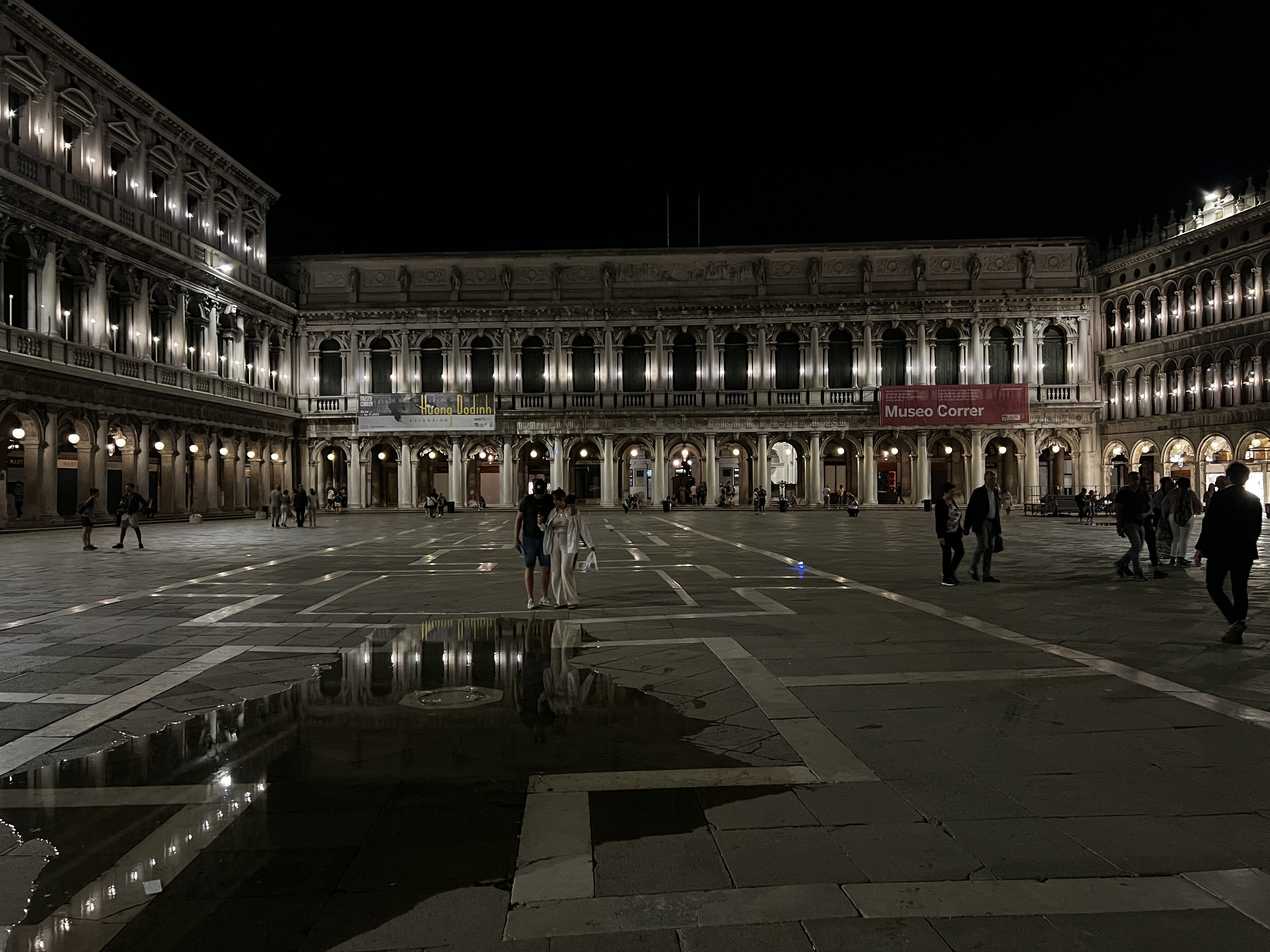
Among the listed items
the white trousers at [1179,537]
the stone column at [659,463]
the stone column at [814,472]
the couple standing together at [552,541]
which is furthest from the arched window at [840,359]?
the couple standing together at [552,541]

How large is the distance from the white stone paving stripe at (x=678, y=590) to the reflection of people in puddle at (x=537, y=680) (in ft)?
6.92

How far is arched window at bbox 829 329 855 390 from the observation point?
4688 cm

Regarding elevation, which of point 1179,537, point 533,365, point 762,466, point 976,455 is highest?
point 533,365

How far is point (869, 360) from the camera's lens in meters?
46.4

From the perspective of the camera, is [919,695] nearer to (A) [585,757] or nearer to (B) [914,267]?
(A) [585,757]

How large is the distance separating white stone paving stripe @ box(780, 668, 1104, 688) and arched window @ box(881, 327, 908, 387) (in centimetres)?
4182

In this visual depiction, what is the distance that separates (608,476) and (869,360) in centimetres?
1583

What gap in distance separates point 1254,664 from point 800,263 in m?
42.6

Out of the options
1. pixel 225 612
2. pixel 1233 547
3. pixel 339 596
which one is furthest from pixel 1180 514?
pixel 225 612

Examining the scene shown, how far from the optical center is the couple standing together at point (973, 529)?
1242 cm

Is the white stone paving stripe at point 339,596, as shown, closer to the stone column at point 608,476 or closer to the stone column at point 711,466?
the stone column at point 608,476

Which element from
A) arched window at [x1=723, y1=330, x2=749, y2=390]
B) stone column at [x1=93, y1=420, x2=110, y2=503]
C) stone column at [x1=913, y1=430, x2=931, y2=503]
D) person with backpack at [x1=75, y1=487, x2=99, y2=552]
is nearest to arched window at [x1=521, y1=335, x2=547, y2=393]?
arched window at [x1=723, y1=330, x2=749, y2=390]

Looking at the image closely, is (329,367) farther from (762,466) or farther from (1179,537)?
(1179,537)

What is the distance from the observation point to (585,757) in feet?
15.7
